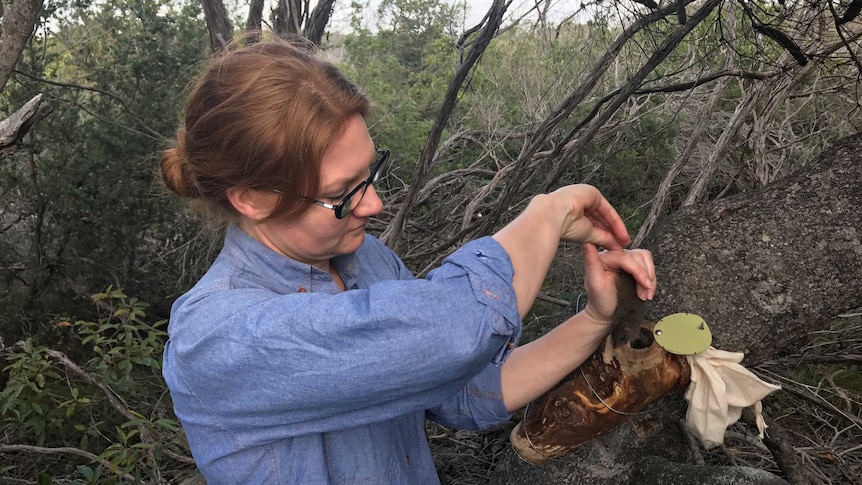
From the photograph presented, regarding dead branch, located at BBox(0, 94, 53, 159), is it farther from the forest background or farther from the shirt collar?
the shirt collar

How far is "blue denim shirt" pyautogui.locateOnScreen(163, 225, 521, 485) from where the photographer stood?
2.74 feet

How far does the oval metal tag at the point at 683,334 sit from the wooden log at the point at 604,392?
2cm

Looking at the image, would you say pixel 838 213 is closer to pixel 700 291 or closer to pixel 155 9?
pixel 700 291

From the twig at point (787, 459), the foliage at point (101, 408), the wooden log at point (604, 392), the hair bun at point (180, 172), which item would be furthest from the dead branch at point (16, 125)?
the twig at point (787, 459)

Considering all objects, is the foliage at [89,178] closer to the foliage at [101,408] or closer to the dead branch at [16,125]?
the foliage at [101,408]

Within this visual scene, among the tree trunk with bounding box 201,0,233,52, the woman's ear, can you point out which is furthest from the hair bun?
the tree trunk with bounding box 201,0,233,52

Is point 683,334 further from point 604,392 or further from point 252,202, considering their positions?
point 252,202

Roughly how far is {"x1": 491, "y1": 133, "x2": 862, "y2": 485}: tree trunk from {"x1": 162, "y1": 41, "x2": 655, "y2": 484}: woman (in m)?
0.27

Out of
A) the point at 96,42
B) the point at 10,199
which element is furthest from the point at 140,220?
the point at 96,42

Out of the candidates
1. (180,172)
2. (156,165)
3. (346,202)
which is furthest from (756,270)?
(156,165)

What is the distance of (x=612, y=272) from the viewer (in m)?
1.30

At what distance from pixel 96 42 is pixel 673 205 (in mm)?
4994

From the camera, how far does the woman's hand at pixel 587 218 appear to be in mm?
1110

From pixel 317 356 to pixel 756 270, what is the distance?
1.10 meters
